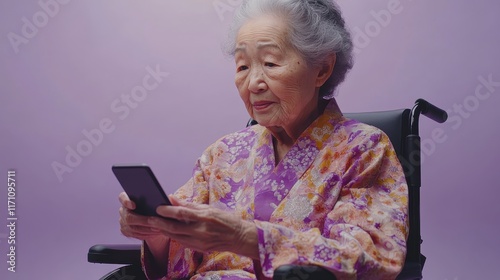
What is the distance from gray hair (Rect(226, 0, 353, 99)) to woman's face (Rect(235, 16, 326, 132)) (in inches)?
0.9

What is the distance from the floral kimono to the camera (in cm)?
130

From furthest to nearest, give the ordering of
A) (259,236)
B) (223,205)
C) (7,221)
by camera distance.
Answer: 1. (7,221)
2. (223,205)
3. (259,236)

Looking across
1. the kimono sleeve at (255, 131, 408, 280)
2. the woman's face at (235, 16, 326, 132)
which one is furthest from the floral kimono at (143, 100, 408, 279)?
the woman's face at (235, 16, 326, 132)

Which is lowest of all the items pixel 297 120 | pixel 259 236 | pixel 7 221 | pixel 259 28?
pixel 7 221

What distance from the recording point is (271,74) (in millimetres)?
1558

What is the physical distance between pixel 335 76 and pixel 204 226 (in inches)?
25.0

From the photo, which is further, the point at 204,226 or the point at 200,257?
the point at 200,257

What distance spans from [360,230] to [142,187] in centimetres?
46

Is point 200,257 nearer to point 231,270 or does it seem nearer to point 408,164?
point 231,270

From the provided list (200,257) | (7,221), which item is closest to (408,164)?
(200,257)

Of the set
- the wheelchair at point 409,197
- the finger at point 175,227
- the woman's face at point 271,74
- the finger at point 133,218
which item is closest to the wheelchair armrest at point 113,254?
the wheelchair at point 409,197

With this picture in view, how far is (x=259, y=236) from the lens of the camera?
1.29 metres

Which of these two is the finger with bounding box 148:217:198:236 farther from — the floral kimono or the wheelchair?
the wheelchair

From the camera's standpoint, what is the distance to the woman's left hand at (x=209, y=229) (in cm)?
126
